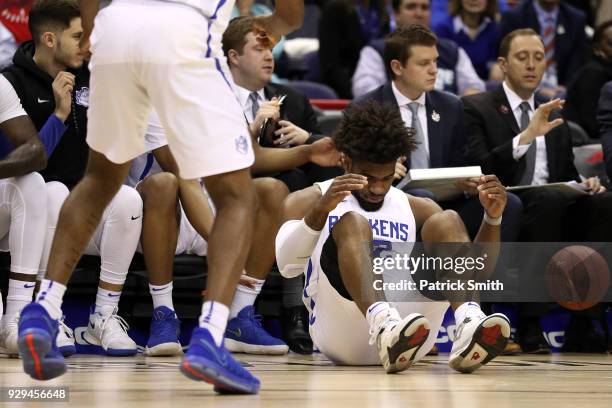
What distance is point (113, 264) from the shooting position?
6.03 metres

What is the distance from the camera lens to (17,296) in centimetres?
579

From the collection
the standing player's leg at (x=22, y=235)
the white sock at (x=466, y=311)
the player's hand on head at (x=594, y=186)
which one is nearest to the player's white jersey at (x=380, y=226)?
the white sock at (x=466, y=311)

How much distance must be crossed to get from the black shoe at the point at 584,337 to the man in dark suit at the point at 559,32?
3568 millimetres

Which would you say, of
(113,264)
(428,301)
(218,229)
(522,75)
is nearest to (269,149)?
(113,264)

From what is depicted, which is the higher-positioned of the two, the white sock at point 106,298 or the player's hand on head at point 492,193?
the player's hand on head at point 492,193

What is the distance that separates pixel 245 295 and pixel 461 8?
441 centimetres

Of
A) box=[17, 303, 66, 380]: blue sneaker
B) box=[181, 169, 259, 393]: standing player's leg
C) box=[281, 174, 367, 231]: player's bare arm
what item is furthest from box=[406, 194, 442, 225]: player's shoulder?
box=[17, 303, 66, 380]: blue sneaker

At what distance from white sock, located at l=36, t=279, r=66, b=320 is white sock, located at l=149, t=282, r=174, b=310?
2.07 metres

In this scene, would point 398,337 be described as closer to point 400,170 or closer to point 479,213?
point 400,170

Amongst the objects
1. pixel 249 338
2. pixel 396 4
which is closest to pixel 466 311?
pixel 249 338

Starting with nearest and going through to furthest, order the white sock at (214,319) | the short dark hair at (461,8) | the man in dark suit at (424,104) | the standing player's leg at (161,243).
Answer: the white sock at (214,319)
the standing player's leg at (161,243)
the man in dark suit at (424,104)
the short dark hair at (461,8)

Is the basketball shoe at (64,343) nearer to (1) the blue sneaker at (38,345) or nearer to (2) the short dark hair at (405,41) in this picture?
(1) the blue sneaker at (38,345)

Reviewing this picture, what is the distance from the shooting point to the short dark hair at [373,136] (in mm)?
5172

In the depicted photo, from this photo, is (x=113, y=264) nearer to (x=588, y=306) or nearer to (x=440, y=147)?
(x=440, y=147)
